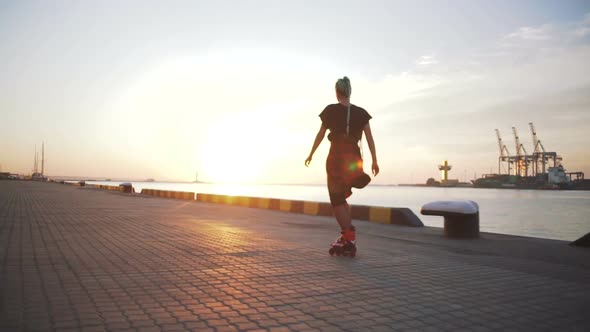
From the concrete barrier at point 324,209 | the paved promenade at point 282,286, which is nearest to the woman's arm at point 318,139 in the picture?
the paved promenade at point 282,286

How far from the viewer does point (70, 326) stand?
2670 mm

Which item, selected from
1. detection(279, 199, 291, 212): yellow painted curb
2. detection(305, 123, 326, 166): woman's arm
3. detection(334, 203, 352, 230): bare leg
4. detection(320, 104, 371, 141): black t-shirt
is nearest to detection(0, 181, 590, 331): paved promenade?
detection(334, 203, 352, 230): bare leg

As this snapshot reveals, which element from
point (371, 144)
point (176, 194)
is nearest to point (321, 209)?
point (371, 144)

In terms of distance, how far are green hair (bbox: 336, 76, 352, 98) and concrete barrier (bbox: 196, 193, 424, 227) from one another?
5.56 meters

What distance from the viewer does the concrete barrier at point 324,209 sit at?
10742 millimetres

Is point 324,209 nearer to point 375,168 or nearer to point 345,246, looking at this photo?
point 375,168

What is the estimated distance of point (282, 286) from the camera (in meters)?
3.81

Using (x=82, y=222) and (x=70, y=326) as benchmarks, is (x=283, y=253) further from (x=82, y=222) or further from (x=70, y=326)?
(x=82, y=222)

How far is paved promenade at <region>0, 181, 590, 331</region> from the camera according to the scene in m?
2.86

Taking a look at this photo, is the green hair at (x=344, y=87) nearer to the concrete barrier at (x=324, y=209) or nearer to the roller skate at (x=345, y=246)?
the roller skate at (x=345, y=246)

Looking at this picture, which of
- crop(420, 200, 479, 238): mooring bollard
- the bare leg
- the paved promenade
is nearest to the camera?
the paved promenade

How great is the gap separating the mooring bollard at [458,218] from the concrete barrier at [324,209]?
233cm

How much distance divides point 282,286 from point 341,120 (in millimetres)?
2570

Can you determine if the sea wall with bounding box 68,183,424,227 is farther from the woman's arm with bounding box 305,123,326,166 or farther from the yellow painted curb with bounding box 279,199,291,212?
the woman's arm with bounding box 305,123,326,166
